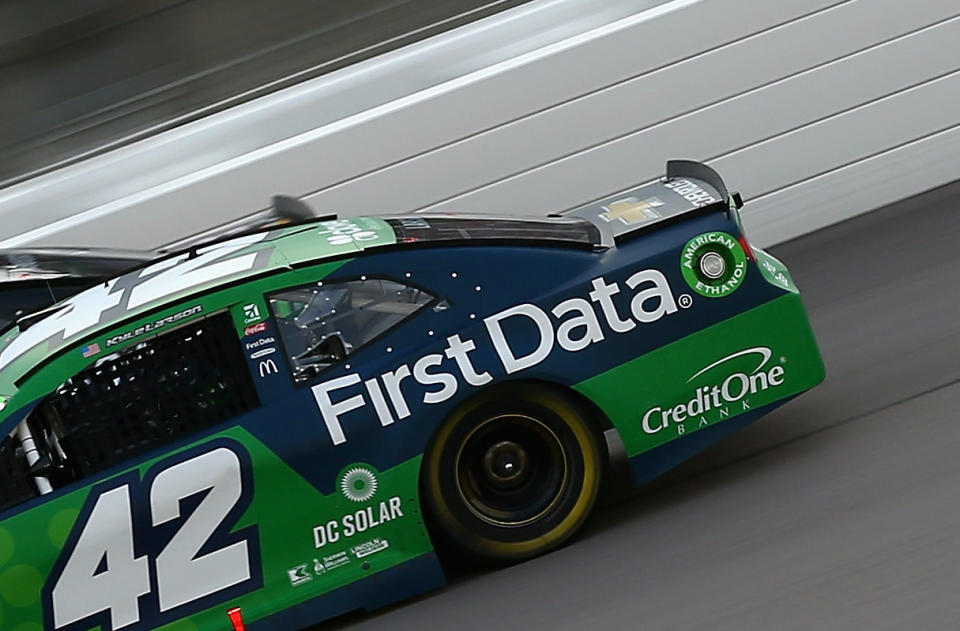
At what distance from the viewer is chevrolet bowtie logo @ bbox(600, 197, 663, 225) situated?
18.2ft

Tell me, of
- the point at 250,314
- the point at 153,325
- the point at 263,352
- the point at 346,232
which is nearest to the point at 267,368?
the point at 263,352

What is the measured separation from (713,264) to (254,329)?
5.63ft

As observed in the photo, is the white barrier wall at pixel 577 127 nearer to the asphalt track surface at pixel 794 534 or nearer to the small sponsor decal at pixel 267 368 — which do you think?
the asphalt track surface at pixel 794 534

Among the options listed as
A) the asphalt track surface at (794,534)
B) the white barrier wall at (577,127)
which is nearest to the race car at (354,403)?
the asphalt track surface at (794,534)

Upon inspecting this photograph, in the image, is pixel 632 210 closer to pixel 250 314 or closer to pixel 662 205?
pixel 662 205

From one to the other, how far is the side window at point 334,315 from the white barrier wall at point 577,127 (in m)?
3.65

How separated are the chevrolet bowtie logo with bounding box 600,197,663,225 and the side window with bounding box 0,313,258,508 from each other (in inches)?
62.0

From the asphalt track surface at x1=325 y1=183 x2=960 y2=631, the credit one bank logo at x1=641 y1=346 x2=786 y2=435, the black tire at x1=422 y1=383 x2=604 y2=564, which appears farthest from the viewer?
the credit one bank logo at x1=641 y1=346 x2=786 y2=435

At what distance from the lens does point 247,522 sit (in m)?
5.06

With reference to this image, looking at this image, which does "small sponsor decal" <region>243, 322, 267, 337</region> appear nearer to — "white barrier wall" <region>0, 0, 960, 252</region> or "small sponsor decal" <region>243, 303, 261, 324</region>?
"small sponsor decal" <region>243, 303, 261, 324</region>

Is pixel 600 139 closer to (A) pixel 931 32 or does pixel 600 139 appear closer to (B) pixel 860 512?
(A) pixel 931 32

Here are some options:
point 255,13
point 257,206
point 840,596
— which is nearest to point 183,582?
point 840,596

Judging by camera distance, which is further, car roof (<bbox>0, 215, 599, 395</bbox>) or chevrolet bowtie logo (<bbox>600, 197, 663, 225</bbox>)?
chevrolet bowtie logo (<bbox>600, 197, 663, 225</bbox>)

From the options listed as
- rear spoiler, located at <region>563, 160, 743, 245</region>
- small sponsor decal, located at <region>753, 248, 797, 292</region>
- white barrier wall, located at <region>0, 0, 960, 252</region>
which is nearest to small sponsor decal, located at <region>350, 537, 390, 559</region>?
rear spoiler, located at <region>563, 160, 743, 245</region>
